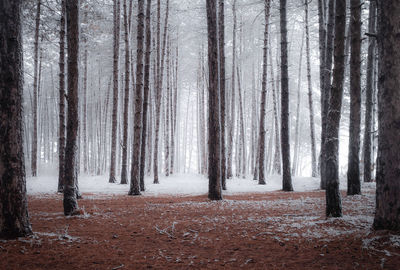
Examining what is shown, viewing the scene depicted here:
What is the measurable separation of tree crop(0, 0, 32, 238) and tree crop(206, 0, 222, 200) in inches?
181

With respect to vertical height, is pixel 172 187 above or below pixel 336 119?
below

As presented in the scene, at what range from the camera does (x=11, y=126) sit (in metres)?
3.20

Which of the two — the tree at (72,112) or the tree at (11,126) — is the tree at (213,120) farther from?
the tree at (11,126)

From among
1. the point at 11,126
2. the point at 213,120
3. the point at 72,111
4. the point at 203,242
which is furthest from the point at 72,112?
the point at 213,120

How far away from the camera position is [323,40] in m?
10.3

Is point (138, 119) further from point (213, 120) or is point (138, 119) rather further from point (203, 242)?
point (203, 242)

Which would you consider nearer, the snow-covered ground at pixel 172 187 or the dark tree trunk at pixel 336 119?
the dark tree trunk at pixel 336 119

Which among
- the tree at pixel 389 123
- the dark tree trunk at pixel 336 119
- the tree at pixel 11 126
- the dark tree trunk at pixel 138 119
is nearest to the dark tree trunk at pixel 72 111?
the tree at pixel 11 126

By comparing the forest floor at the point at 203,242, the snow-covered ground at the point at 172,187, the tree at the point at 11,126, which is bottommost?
the snow-covered ground at the point at 172,187

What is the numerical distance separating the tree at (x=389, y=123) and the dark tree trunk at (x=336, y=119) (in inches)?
35.8

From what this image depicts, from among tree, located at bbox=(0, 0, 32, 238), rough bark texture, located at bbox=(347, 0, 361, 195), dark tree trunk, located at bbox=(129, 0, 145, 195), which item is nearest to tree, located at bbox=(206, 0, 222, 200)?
dark tree trunk, located at bbox=(129, 0, 145, 195)

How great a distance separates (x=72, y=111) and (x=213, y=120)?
3.50m

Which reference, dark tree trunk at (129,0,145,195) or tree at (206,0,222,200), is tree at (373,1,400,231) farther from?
dark tree trunk at (129,0,145,195)

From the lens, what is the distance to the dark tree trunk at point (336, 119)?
170 inches
